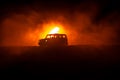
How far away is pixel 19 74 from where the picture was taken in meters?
12.6

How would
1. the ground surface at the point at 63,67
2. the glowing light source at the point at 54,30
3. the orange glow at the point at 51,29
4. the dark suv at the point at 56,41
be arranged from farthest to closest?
the orange glow at the point at 51,29 → the glowing light source at the point at 54,30 → the dark suv at the point at 56,41 → the ground surface at the point at 63,67

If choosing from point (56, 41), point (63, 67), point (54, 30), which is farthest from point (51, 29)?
point (63, 67)

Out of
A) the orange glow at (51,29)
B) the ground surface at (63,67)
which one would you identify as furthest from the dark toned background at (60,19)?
the ground surface at (63,67)

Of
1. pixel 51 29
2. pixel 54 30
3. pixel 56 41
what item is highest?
pixel 51 29

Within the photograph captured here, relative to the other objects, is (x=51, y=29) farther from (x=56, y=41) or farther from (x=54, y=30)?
(x=56, y=41)

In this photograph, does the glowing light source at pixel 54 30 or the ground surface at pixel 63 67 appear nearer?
the ground surface at pixel 63 67

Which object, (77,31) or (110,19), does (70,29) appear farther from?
(110,19)

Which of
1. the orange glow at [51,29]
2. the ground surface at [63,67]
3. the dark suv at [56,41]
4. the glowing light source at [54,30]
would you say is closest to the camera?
the ground surface at [63,67]

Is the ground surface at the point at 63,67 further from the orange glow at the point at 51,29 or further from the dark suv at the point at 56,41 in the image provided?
the orange glow at the point at 51,29

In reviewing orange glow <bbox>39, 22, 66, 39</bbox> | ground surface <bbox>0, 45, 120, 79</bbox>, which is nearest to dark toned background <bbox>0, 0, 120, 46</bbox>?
orange glow <bbox>39, 22, 66, 39</bbox>

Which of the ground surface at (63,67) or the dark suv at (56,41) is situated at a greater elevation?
the dark suv at (56,41)

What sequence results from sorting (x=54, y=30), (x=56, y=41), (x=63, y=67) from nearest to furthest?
(x=63, y=67) < (x=56, y=41) < (x=54, y=30)

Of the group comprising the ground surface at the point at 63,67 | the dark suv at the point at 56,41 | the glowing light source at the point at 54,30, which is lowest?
the ground surface at the point at 63,67

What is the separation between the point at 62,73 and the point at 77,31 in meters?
32.5
